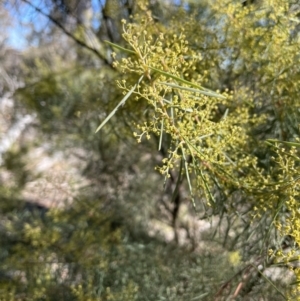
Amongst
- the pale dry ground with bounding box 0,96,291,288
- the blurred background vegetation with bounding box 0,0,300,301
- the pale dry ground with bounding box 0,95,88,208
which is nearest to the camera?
the blurred background vegetation with bounding box 0,0,300,301

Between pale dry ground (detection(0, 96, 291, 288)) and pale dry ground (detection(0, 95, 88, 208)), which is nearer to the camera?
pale dry ground (detection(0, 96, 291, 288))

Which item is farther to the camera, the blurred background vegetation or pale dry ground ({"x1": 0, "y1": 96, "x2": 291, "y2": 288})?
pale dry ground ({"x1": 0, "y1": 96, "x2": 291, "y2": 288})

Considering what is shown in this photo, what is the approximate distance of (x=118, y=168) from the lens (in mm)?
1673

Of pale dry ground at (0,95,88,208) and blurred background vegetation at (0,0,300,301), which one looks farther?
pale dry ground at (0,95,88,208)

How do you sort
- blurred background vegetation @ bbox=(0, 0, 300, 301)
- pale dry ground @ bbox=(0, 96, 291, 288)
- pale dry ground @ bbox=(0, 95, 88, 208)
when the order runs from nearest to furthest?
blurred background vegetation @ bbox=(0, 0, 300, 301), pale dry ground @ bbox=(0, 96, 291, 288), pale dry ground @ bbox=(0, 95, 88, 208)

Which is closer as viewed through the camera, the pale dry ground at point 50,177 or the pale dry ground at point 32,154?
the pale dry ground at point 50,177

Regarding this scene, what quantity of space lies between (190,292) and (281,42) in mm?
538

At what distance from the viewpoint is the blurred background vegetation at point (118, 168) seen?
815 mm

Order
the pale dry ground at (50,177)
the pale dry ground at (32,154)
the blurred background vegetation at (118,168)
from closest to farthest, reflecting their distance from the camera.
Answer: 1. the blurred background vegetation at (118,168)
2. the pale dry ground at (50,177)
3. the pale dry ground at (32,154)

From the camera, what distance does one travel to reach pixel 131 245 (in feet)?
4.22

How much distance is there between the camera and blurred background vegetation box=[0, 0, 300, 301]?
815 millimetres

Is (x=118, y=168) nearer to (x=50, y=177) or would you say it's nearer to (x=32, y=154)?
(x=50, y=177)

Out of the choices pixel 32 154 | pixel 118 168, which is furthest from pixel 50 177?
pixel 32 154

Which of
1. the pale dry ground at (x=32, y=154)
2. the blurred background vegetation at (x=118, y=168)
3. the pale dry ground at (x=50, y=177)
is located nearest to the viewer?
the blurred background vegetation at (x=118, y=168)
